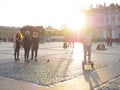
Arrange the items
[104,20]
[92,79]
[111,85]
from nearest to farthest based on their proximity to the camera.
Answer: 1. [111,85]
2. [92,79]
3. [104,20]

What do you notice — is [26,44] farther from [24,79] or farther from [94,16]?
[94,16]

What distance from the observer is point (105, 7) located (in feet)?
300

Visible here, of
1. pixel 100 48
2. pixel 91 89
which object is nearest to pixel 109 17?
pixel 100 48

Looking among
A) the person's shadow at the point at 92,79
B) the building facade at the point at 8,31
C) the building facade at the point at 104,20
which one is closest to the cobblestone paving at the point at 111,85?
the person's shadow at the point at 92,79

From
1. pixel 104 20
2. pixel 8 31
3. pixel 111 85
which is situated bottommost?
pixel 111 85

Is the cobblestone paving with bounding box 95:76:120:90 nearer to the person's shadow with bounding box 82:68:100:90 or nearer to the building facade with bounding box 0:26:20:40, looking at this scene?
the person's shadow with bounding box 82:68:100:90

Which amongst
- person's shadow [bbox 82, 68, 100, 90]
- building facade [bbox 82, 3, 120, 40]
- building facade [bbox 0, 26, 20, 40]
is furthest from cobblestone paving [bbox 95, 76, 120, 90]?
building facade [bbox 0, 26, 20, 40]

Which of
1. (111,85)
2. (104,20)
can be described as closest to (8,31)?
(104,20)

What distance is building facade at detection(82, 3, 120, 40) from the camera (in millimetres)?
87750

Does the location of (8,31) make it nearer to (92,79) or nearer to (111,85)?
(92,79)

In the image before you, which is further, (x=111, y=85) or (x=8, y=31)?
(x=8, y=31)

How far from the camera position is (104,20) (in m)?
90.9

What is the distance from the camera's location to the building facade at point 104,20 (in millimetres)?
87750

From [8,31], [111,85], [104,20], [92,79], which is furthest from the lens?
[8,31]
